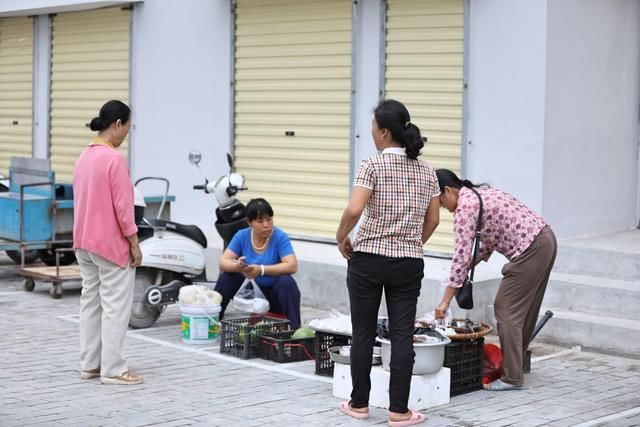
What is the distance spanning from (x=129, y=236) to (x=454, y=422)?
2.49 m

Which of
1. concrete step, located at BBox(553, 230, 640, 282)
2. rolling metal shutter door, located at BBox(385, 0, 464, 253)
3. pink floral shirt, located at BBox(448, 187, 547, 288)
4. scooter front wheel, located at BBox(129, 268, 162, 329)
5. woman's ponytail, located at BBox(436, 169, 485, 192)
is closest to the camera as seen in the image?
pink floral shirt, located at BBox(448, 187, 547, 288)

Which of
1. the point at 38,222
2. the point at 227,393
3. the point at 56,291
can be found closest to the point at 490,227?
the point at 227,393

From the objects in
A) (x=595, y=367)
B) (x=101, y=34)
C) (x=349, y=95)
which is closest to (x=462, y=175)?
(x=349, y=95)

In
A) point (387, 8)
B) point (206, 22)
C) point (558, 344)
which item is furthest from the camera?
point (206, 22)

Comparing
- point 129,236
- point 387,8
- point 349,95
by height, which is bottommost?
point 129,236

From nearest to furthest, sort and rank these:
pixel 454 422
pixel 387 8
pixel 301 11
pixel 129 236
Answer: pixel 454 422
pixel 129 236
pixel 387 8
pixel 301 11

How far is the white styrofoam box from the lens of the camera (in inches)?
272

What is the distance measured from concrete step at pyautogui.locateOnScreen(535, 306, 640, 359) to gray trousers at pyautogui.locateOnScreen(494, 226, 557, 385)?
1.46 meters

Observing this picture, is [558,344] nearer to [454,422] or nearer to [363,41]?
[454,422]

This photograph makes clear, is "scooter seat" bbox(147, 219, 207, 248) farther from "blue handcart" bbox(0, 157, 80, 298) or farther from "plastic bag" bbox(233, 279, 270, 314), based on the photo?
"blue handcart" bbox(0, 157, 80, 298)

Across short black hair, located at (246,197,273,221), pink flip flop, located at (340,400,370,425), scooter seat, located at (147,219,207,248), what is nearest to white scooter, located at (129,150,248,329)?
scooter seat, located at (147,219,207,248)

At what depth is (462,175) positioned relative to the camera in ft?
33.4

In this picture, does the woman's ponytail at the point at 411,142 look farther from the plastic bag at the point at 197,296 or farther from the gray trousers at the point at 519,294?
the plastic bag at the point at 197,296

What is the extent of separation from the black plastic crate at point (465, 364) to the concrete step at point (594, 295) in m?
2.01
